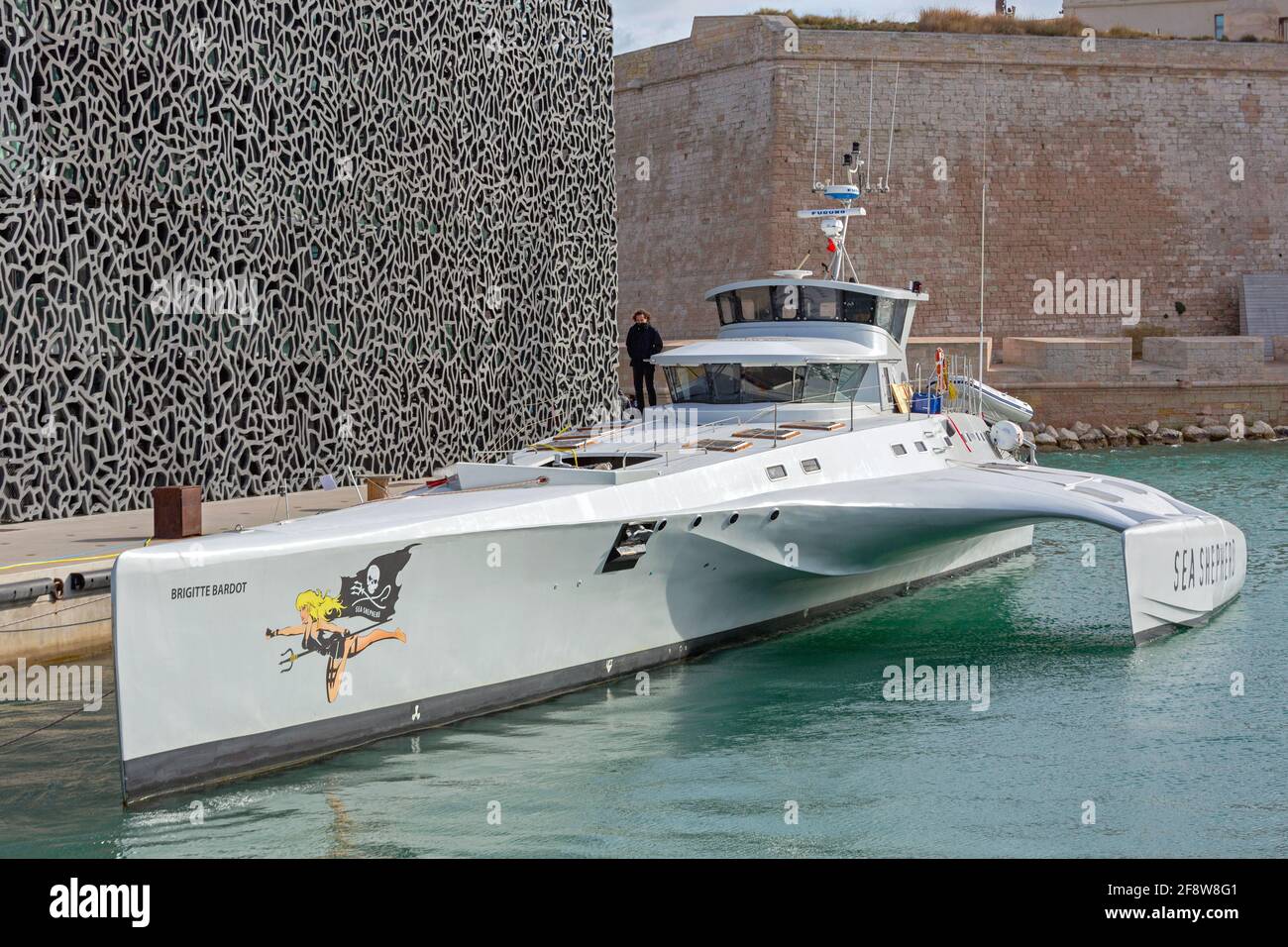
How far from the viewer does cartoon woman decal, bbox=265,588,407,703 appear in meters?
7.39

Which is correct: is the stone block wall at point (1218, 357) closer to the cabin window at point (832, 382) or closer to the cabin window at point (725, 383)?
the cabin window at point (832, 382)

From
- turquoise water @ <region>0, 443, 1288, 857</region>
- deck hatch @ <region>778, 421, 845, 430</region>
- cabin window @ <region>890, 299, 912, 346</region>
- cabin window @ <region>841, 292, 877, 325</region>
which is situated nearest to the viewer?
turquoise water @ <region>0, 443, 1288, 857</region>

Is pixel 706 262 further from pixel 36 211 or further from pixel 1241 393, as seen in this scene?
pixel 36 211

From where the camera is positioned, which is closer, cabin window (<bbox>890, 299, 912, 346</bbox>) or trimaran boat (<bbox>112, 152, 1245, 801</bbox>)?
trimaran boat (<bbox>112, 152, 1245, 801</bbox>)

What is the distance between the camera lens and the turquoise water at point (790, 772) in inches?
267

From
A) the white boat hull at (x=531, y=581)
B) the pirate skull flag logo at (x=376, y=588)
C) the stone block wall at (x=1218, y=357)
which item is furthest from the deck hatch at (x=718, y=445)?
the stone block wall at (x=1218, y=357)

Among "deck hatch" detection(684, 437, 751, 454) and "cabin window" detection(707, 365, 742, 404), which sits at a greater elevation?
"cabin window" detection(707, 365, 742, 404)

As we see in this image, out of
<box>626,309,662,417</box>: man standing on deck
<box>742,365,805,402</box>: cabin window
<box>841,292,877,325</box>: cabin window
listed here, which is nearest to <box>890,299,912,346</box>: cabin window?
<box>841,292,877,325</box>: cabin window

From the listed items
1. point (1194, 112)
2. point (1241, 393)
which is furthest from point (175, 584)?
point (1194, 112)

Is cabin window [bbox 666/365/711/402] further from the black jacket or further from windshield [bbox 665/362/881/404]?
the black jacket

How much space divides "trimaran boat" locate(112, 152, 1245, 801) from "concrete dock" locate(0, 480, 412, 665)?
8.01 feet

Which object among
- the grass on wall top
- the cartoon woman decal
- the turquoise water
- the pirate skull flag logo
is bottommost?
the turquoise water

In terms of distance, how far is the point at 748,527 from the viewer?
31.9 ft

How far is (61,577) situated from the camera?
33.9ft
